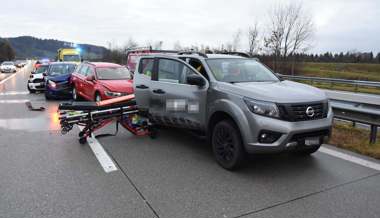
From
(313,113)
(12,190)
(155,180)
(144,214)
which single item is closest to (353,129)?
(313,113)

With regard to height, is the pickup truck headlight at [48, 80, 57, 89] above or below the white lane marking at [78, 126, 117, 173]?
above

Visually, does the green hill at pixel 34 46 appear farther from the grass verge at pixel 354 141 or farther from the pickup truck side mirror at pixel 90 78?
the grass verge at pixel 354 141

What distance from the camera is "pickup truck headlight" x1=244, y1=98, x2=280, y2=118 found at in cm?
438

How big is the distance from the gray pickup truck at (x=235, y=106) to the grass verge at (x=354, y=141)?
107 cm

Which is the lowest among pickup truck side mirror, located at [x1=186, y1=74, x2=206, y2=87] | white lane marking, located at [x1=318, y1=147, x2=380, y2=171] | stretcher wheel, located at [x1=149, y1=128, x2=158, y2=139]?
white lane marking, located at [x1=318, y1=147, x2=380, y2=171]

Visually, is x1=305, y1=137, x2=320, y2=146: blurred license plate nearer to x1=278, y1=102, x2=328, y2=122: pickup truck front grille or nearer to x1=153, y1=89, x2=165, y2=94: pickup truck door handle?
x1=278, y1=102, x2=328, y2=122: pickup truck front grille

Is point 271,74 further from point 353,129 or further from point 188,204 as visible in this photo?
point 188,204

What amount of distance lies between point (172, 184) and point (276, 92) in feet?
6.62

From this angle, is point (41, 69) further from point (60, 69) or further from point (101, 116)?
point (101, 116)

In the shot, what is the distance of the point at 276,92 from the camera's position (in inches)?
182

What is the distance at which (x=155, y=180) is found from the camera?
450 cm

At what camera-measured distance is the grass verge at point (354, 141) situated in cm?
571

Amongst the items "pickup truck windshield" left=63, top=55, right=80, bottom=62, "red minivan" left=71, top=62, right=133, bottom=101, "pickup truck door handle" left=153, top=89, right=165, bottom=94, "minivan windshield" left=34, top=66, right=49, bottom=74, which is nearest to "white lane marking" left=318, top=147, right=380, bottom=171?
"pickup truck door handle" left=153, top=89, right=165, bottom=94

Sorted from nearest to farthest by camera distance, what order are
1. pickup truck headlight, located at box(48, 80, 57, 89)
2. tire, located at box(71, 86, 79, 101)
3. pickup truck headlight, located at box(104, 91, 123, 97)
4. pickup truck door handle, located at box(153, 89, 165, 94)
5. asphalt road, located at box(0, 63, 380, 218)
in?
asphalt road, located at box(0, 63, 380, 218) → pickup truck door handle, located at box(153, 89, 165, 94) → pickup truck headlight, located at box(104, 91, 123, 97) → tire, located at box(71, 86, 79, 101) → pickup truck headlight, located at box(48, 80, 57, 89)
